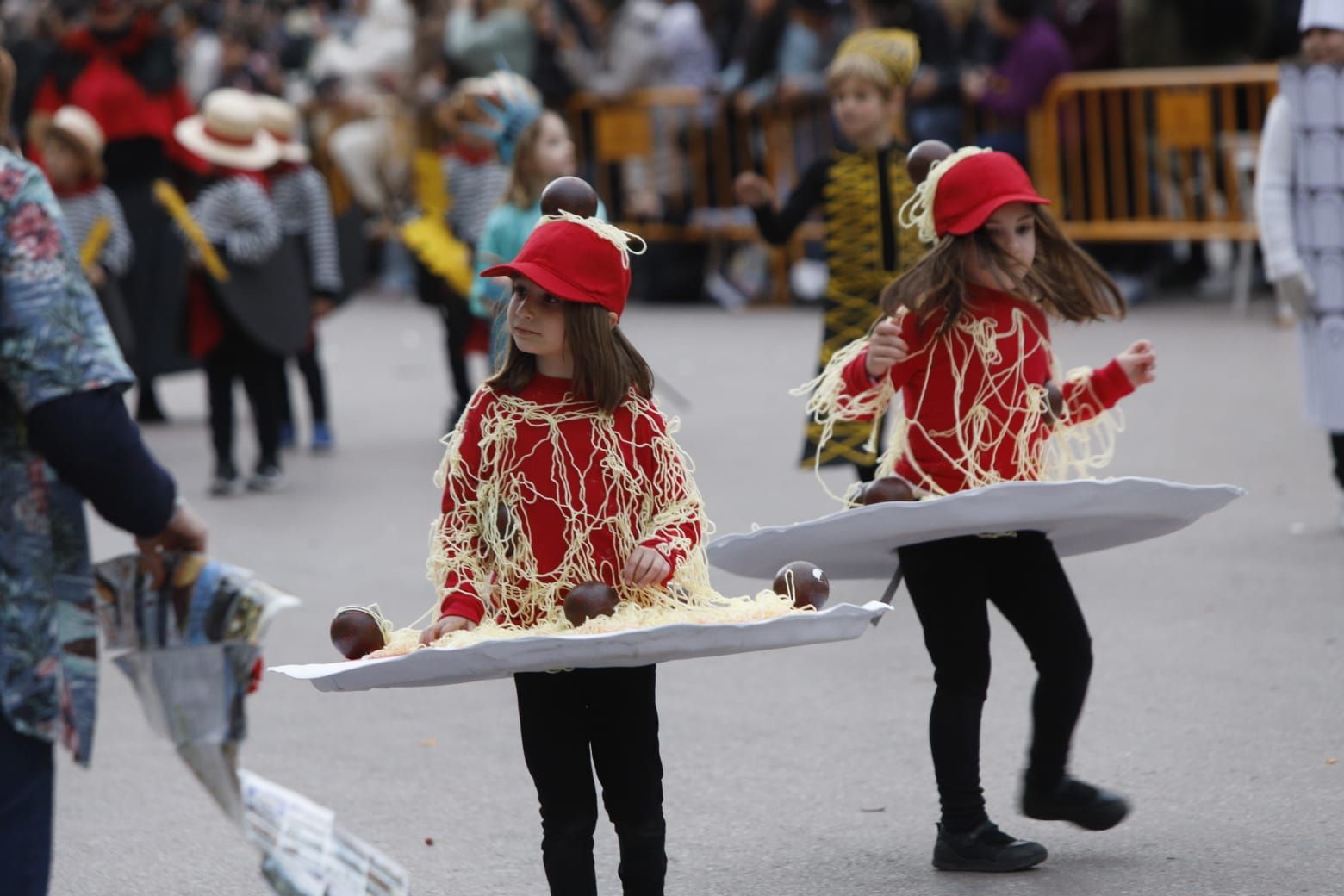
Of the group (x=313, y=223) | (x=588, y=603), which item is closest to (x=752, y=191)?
(x=588, y=603)

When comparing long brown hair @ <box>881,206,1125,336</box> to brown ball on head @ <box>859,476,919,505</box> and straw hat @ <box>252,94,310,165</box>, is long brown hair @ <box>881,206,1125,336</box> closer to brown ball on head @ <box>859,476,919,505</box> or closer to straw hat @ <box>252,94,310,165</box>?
brown ball on head @ <box>859,476,919,505</box>

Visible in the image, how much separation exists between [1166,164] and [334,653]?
8.82m

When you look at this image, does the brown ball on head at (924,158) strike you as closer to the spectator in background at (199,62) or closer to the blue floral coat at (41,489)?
the blue floral coat at (41,489)

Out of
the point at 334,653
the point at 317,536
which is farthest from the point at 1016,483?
the point at 317,536

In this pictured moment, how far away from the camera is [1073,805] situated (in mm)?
4285

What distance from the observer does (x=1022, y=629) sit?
4.26 metres

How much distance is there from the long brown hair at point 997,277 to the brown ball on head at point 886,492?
1.18ft

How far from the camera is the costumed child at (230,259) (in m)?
9.48

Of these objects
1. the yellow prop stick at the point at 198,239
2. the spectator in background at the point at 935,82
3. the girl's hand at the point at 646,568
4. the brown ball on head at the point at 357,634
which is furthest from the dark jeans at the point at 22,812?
the spectator in background at the point at 935,82

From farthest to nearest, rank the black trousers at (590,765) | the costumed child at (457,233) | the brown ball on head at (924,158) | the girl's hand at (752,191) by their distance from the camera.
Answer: the costumed child at (457,233), the girl's hand at (752,191), the brown ball on head at (924,158), the black trousers at (590,765)

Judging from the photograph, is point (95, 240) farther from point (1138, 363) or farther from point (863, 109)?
point (1138, 363)

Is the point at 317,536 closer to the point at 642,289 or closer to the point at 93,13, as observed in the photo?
the point at 93,13

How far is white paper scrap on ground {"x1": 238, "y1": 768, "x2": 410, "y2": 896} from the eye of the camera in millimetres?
2988

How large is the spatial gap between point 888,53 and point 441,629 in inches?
153
